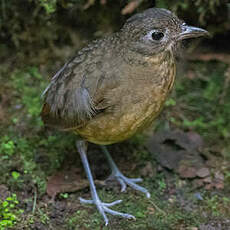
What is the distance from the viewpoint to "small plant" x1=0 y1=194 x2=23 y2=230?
12.0 feet

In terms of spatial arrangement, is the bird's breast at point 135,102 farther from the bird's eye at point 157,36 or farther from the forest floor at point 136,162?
the forest floor at point 136,162

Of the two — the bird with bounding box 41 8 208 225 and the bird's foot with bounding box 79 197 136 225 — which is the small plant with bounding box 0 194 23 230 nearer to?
the bird's foot with bounding box 79 197 136 225

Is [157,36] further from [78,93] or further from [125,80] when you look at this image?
[78,93]

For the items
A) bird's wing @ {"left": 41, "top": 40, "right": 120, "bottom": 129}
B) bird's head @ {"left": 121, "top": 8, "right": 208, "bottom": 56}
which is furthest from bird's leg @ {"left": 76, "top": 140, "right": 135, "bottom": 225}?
bird's head @ {"left": 121, "top": 8, "right": 208, "bottom": 56}

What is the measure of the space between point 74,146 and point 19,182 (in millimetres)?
865

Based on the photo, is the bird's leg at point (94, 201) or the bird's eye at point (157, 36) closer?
the bird's eye at point (157, 36)

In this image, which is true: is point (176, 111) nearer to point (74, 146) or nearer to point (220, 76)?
point (220, 76)

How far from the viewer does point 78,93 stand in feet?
13.0

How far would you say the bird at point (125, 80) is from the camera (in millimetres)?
3740

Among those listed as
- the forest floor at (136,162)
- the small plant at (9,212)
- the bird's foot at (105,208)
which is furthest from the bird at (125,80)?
the small plant at (9,212)

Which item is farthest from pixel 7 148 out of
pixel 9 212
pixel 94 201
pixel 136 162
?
pixel 136 162

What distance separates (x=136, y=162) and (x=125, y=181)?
0.37 m

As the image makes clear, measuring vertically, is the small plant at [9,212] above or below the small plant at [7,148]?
below

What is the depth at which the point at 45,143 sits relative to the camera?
15.9 ft
